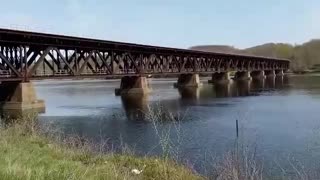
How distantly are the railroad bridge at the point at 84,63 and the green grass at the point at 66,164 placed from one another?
127 feet

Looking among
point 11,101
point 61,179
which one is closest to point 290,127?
point 61,179

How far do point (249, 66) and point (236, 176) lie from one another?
6116 inches

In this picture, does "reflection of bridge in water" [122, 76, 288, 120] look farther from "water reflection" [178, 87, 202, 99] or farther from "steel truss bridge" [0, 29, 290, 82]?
"steel truss bridge" [0, 29, 290, 82]

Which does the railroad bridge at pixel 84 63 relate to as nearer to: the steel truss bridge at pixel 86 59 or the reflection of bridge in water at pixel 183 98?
the steel truss bridge at pixel 86 59

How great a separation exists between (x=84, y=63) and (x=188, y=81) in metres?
47.9

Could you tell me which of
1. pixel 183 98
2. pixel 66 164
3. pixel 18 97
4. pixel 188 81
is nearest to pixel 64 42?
pixel 18 97

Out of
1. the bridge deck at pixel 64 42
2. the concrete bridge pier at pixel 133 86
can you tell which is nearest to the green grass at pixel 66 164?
the bridge deck at pixel 64 42

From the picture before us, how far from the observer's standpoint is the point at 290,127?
3225cm

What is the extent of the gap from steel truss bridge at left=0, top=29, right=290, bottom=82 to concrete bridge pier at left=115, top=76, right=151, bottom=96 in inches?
54.9

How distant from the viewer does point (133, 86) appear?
88.1m

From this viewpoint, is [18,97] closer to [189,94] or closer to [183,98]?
[183,98]

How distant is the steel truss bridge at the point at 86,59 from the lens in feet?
197

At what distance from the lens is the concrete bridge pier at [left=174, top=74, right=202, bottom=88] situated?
11381 cm

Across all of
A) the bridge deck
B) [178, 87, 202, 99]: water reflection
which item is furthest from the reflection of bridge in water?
the bridge deck
